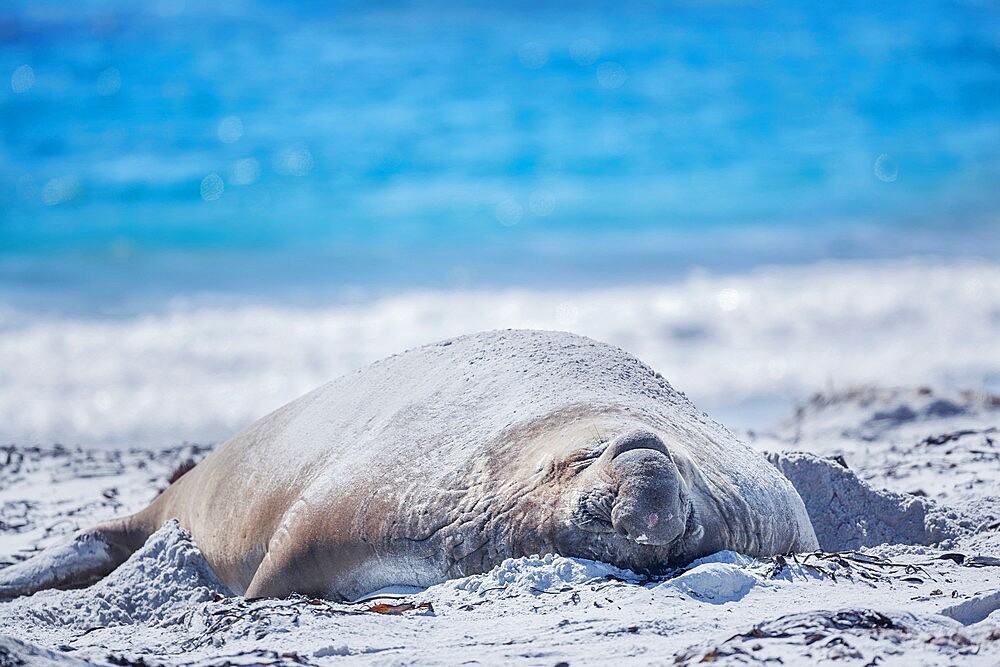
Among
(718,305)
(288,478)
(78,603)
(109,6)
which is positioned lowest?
(78,603)

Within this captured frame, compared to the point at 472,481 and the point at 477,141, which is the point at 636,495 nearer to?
the point at 472,481

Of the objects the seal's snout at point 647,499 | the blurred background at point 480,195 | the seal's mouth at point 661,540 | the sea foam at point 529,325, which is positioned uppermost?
the blurred background at point 480,195

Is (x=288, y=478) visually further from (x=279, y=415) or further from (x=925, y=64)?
(x=925, y=64)

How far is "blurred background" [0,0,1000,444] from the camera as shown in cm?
1234

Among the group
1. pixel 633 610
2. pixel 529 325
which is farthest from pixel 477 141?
pixel 633 610

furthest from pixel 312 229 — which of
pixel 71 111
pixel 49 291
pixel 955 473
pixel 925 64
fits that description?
pixel 955 473

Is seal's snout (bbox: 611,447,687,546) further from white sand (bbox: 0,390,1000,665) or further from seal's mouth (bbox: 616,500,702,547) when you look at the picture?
white sand (bbox: 0,390,1000,665)

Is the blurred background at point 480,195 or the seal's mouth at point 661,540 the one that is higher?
the blurred background at point 480,195

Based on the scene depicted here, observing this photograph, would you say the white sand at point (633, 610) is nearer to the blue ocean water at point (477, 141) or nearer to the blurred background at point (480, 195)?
the blurred background at point (480, 195)

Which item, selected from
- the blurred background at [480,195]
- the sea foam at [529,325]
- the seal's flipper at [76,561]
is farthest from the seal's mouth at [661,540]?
the blurred background at [480,195]

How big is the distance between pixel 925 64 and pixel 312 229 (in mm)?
11040

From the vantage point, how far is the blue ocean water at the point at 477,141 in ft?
55.2

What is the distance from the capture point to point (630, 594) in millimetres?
2945

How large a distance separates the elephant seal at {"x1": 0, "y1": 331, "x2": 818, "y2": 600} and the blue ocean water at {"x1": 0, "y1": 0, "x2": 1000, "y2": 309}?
11348 mm
